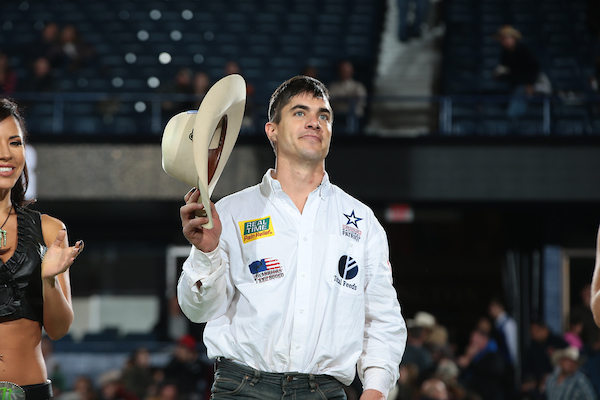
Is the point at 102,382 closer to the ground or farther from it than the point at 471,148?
closer to the ground

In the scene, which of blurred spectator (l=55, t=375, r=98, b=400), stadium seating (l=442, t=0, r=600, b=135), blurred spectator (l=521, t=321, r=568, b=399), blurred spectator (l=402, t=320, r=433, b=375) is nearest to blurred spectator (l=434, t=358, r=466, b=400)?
blurred spectator (l=402, t=320, r=433, b=375)

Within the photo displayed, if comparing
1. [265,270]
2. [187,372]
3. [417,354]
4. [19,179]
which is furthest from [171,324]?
[265,270]

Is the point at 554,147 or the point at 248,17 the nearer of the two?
the point at 554,147

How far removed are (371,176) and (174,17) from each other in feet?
19.7

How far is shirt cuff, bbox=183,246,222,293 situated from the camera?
248cm

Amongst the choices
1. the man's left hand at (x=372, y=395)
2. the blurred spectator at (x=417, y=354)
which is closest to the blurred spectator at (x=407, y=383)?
the blurred spectator at (x=417, y=354)

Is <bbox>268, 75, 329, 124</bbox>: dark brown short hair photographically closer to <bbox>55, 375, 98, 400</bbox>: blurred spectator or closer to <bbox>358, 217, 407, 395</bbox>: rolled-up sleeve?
<bbox>358, 217, 407, 395</bbox>: rolled-up sleeve

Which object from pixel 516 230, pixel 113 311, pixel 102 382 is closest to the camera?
pixel 102 382

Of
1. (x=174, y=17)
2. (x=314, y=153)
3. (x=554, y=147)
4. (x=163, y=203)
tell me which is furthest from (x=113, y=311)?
(x=314, y=153)

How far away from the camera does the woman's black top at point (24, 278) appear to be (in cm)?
256

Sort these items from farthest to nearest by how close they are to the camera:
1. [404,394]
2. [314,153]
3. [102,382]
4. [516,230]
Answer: [516,230], [102,382], [404,394], [314,153]

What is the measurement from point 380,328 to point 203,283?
639 millimetres

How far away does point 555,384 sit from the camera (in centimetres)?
741

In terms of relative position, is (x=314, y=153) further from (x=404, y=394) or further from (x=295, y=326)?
(x=404, y=394)
